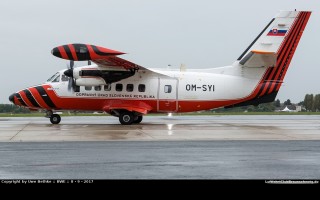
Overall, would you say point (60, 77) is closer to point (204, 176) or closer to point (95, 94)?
point (95, 94)

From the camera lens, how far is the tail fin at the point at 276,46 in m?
33.3

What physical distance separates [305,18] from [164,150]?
19.8 meters

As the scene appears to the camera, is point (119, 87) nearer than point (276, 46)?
No

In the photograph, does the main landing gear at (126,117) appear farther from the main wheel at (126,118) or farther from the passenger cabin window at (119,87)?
the passenger cabin window at (119,87)

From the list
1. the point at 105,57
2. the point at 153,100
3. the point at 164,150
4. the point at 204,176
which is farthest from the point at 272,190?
the point at 153,100

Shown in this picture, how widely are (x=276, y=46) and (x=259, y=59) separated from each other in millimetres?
1361

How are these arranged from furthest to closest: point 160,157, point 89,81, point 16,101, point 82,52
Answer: point 16,101 → point 89,81 → point 82,52 → point 160,157

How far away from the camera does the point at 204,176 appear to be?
11719mm

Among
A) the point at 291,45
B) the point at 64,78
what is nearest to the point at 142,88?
the point at 64,78

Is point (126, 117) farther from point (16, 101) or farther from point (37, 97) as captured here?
point (16, 101)

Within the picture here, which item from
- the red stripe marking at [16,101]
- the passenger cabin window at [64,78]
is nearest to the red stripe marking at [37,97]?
the red stripe marking at [16,101]

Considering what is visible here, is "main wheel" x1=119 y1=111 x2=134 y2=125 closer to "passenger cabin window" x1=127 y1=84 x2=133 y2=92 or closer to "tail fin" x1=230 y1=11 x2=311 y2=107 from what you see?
"passenger cabin window" x1=127 y1=84 x2=133 y2=92

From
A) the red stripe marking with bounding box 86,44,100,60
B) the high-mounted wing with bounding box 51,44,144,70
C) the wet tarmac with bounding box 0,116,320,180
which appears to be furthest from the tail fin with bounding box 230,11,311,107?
the wet tarmac with bounding box 0,116,320,180

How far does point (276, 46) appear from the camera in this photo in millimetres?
33312
